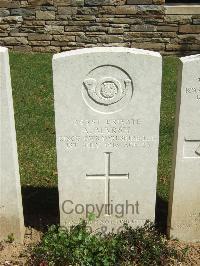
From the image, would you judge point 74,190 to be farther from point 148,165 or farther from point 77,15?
point 77,15

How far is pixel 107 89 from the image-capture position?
3.38 m

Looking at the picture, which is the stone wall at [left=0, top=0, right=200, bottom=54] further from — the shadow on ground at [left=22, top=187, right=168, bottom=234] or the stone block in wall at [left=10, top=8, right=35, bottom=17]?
the shadow on ground at [left=22, top=187, right=168, bottom=234]

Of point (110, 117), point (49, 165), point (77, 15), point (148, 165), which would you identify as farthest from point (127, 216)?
point (77, 15)

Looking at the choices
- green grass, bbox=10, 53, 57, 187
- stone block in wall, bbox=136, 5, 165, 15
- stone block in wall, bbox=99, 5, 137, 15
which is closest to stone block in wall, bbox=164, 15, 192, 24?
stone block in wall, bbox=136, 5, 165, 15

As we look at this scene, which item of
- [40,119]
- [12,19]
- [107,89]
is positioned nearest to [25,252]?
[107,89]

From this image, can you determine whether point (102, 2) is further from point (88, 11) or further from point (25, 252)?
point (25, 252)

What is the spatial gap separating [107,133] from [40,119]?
2989 millimetres

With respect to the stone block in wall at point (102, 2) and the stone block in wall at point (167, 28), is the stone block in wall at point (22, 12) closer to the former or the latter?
the stone block in wall at point (102, 2)

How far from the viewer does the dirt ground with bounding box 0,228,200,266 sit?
3733 millimetres

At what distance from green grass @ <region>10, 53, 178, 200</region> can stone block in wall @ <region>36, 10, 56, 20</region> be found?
789 mm

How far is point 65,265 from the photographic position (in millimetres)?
3523

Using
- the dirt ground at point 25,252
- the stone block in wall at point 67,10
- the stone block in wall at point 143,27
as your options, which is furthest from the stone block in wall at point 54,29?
the dirt ground at point 25,252

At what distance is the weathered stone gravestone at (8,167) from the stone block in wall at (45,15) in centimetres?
574

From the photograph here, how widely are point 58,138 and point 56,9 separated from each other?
5.79 meters
